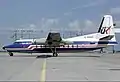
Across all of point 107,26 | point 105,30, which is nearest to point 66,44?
point 105,30

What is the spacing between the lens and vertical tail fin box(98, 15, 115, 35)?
189 ft

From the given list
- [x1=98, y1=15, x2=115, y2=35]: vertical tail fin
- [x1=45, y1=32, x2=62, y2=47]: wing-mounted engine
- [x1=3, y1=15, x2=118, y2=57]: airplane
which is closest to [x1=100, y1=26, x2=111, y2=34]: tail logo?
[x1=98, y1=15, x2=115, y2=35]: vertical tail fin

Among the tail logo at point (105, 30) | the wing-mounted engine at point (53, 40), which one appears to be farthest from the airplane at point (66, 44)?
the tail logo at point (105, 30)

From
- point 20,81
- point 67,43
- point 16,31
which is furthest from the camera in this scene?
point 16,31

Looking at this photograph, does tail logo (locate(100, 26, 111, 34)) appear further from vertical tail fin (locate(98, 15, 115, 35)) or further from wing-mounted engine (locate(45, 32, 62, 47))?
wing-mounted engine (locate(45, 32, 62, 47))

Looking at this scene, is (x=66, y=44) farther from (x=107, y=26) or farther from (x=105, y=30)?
(x=107, y=26)

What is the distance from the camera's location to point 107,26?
5828 cm

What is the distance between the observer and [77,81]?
15.1 meters

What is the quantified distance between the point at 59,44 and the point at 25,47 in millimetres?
5580

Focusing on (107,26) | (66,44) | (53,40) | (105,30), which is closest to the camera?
(53,40)

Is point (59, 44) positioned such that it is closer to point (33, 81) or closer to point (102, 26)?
point (102, 26)

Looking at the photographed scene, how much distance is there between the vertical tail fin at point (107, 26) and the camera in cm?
5766

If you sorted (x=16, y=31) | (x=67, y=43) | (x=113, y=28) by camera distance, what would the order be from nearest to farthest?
(x=67, y=43) < (x=113, y=28) < (x=16, y=31)

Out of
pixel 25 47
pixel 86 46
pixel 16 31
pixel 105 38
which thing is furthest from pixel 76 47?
pixel 16 31
